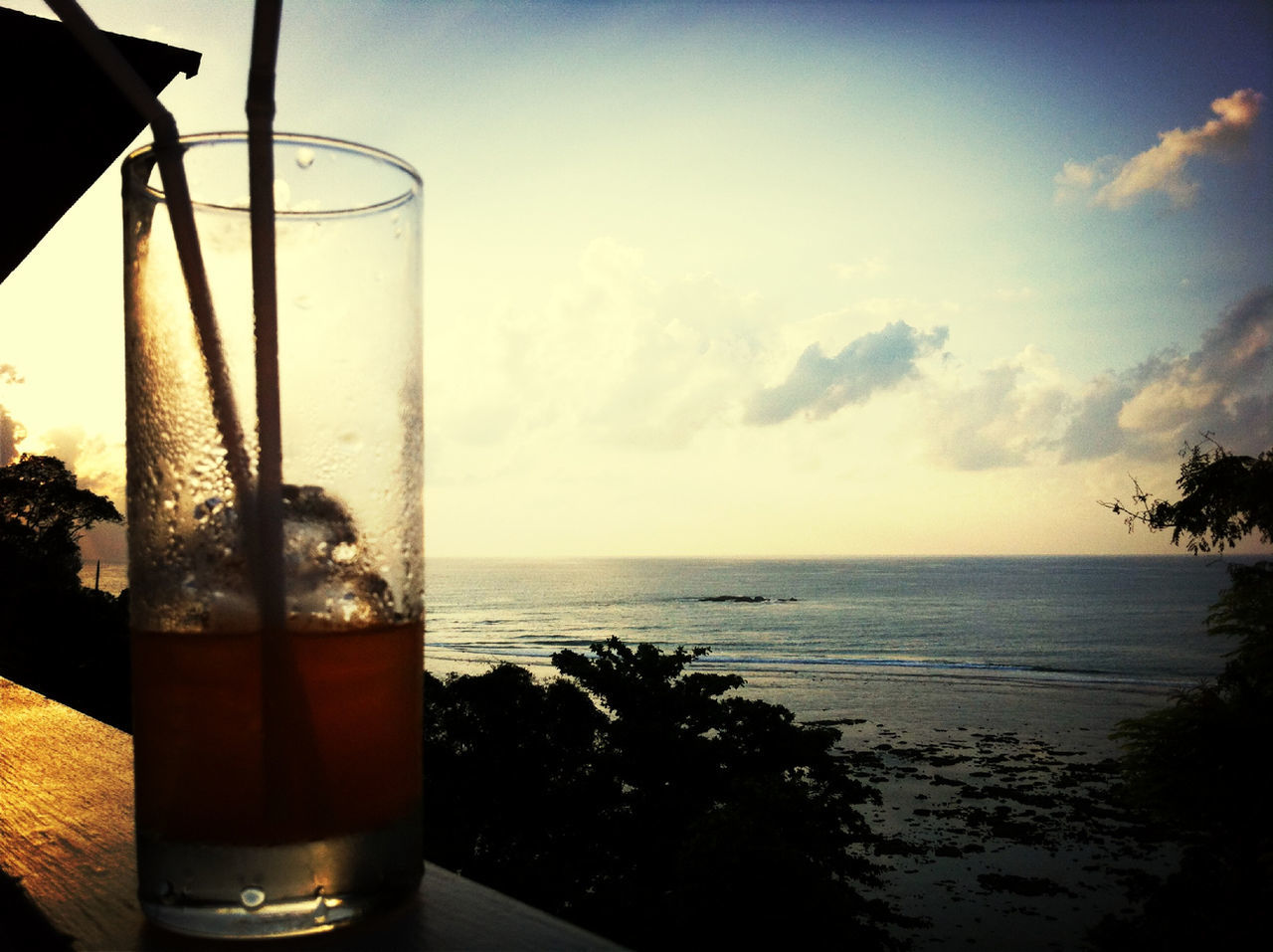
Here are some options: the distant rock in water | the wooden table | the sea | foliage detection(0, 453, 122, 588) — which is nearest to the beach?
the sea

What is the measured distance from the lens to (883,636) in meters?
46.8

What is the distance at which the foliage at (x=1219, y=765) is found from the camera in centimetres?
1230

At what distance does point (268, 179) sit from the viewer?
58 cm

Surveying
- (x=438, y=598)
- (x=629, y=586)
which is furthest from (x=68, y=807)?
(x=629, y=586)

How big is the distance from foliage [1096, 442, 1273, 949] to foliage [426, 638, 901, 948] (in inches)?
167

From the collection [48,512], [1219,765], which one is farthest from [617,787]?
[48,512]

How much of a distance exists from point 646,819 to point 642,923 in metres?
1.81

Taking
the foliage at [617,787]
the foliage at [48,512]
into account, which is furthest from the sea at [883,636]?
the foliage at [48,512]

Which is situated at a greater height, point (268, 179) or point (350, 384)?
point (268, 179)

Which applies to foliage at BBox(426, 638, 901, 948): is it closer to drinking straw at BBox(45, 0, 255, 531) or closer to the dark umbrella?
the dark umbrella

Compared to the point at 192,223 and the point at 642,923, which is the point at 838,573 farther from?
the point at 192,223

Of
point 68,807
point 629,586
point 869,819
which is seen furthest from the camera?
point 629,586

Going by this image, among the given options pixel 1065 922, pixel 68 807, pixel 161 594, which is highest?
pixel 161 594

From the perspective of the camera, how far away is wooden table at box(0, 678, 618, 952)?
0.57 meters
